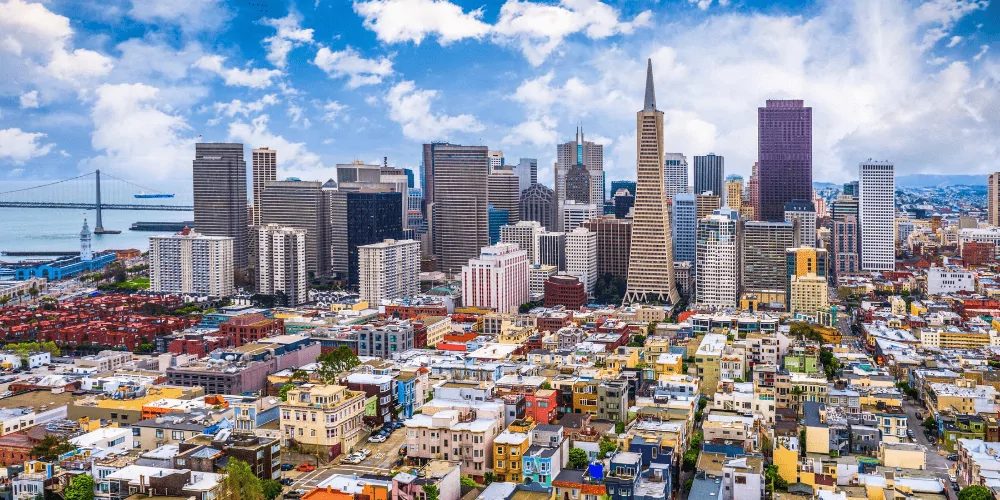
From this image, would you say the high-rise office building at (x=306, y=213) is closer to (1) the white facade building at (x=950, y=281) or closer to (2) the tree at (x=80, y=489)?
(1) the white facade building at (x=950, y=281)

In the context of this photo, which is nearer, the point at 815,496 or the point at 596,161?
the point at 815,496

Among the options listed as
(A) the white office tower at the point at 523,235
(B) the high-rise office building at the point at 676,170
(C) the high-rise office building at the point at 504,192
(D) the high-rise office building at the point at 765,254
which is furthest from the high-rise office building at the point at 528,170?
(D) the high-rise office building at the point at 765,254

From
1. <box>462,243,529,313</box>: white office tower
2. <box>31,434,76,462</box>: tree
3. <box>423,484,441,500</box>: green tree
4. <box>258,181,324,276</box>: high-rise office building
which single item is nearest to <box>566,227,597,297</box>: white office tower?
<box>462,243,529,313</box>: white office tower

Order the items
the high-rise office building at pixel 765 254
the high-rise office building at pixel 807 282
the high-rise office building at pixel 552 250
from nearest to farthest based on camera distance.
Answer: the high-rise office building at pixel 807 282
the high-rise office building at pixel 765 254
the high-rise office building at pixel 552 250

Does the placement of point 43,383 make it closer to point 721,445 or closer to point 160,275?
point 721,445

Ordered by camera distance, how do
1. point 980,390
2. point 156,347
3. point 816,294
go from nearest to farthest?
1. point 980,390
2. point 156,347
3. point 816,294

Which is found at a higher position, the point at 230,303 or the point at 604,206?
the point at 604,206

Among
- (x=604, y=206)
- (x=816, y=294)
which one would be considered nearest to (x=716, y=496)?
(x=816, y=294)
